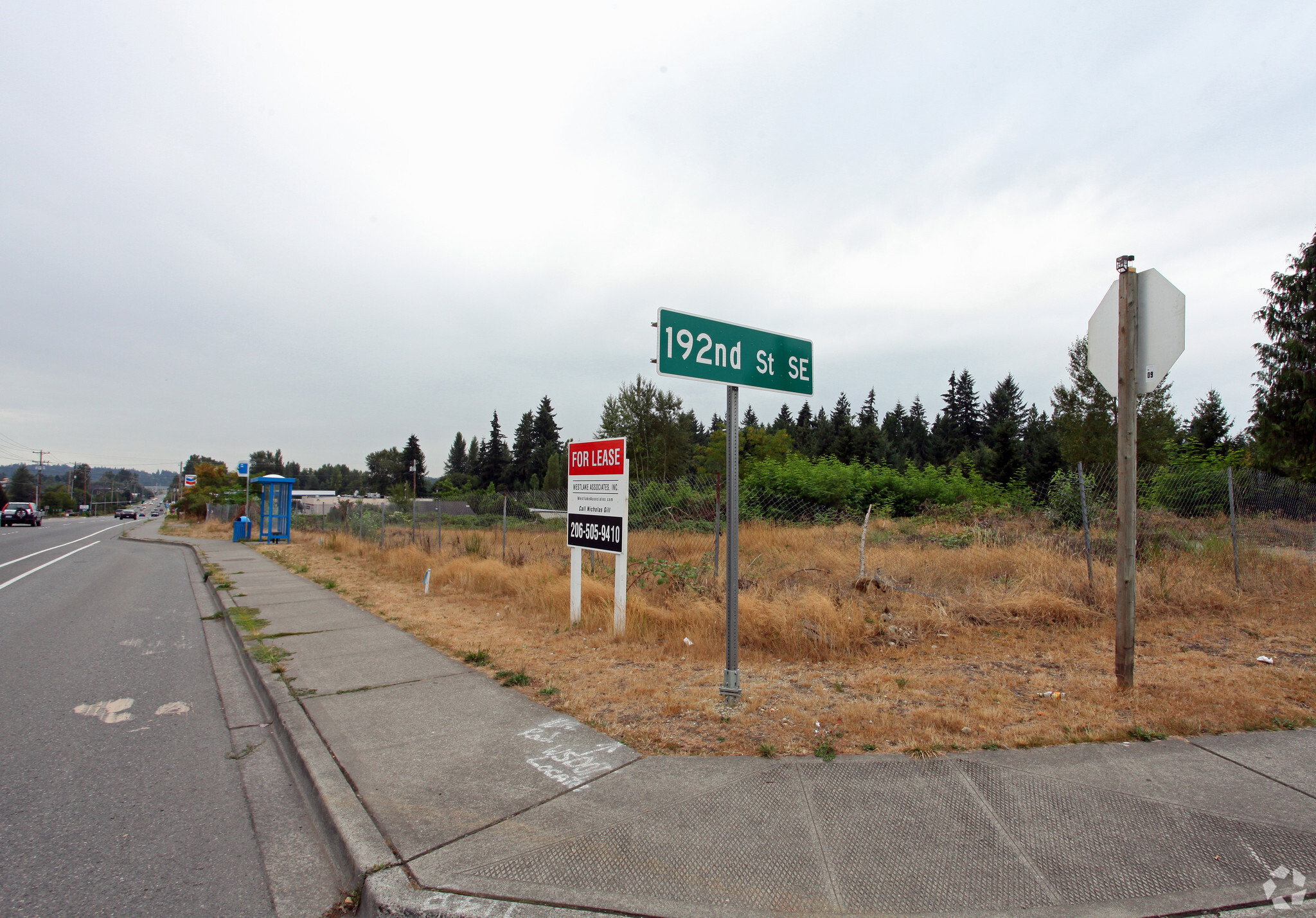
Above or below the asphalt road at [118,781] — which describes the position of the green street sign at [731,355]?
above

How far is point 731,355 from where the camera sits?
4918 mm

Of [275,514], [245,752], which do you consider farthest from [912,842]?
[275,514]

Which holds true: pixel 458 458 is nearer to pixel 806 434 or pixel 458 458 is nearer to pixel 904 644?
pixel 806 434

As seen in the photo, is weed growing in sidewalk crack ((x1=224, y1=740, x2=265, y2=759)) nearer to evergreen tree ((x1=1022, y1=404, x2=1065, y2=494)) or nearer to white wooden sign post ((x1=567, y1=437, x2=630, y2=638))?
white wooden sign post ((x1=567, y1=437, x2=630, y2=638))

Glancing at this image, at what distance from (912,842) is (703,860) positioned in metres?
0.92

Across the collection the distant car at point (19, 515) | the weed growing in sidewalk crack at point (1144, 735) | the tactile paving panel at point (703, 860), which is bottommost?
the distant car at point (19, 515)

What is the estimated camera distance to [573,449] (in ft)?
27.1

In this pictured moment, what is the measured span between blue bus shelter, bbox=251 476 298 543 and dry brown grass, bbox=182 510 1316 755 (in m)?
14.2

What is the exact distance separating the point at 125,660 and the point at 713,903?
22.8ft

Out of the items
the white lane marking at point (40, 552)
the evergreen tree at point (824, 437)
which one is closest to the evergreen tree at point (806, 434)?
the evergreen tree at point (824, 437)

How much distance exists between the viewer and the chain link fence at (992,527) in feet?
33.1

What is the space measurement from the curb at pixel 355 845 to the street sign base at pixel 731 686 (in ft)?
7.78

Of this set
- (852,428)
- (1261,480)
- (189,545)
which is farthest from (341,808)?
(852,428)

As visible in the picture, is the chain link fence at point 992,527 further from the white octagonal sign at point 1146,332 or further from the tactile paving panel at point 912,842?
the tactile paving panel at point 912,842
